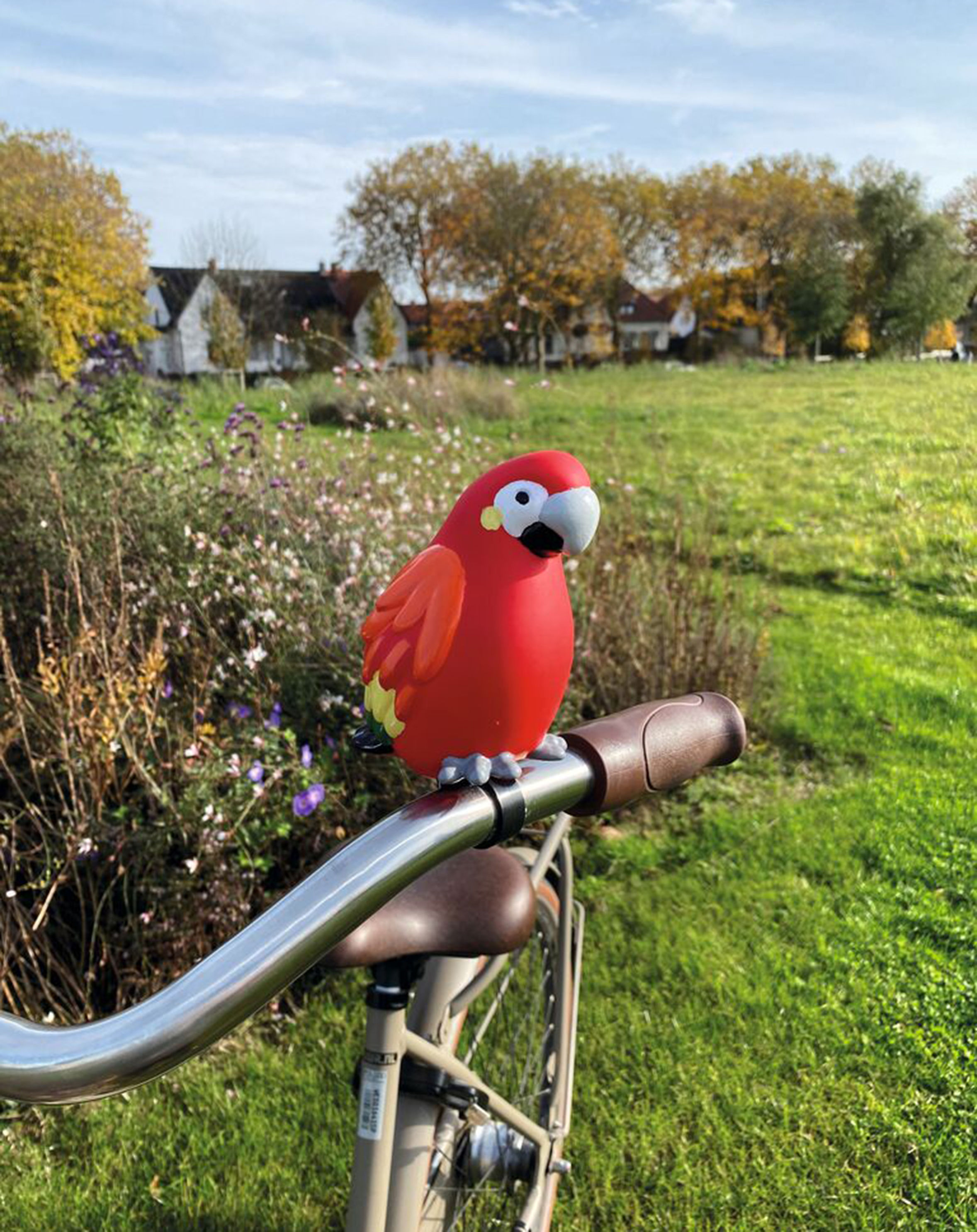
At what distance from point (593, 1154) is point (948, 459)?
6980 millimetres

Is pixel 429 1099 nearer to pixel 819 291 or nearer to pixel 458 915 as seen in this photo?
pixel 458 915

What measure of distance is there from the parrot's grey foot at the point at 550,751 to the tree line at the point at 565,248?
15.5 meters

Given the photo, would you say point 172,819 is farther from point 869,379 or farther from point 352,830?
point 869,379

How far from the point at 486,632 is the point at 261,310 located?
33.9m

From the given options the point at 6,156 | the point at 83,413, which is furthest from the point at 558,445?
the point at 6,156

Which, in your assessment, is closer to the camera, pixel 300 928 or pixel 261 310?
pixel 300 928

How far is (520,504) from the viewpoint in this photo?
3.07 feet

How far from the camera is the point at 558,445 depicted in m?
9.99

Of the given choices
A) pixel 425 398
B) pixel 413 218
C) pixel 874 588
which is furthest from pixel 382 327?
pixel 874 588

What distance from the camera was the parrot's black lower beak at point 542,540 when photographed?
93 centimetres

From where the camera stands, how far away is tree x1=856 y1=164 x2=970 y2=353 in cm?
1550

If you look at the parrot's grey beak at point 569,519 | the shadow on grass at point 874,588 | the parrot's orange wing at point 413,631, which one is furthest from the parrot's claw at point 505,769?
the shadow on grass at point 874,588

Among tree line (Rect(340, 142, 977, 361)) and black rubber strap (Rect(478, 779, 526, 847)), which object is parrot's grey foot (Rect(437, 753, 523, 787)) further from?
tree line (Rect(340, 142, 977, 361))

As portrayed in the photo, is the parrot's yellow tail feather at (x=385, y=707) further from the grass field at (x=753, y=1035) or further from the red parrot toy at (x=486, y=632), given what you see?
the grass field at (x=753, y=1035)
